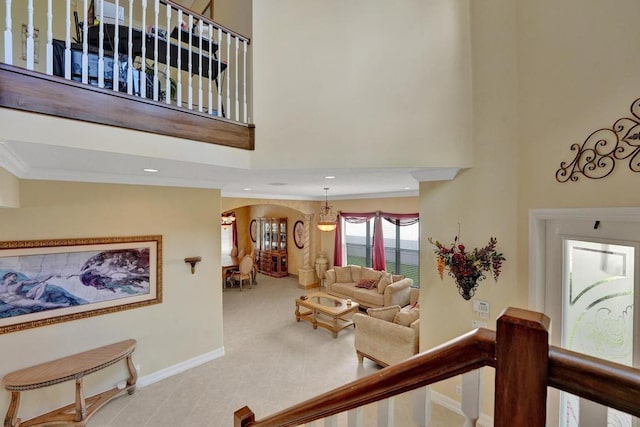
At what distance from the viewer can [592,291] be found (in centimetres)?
195

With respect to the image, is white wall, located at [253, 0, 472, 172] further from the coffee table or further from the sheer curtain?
the sheer curtain

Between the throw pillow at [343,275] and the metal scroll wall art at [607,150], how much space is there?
5648mm

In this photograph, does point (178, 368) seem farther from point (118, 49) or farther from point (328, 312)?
point (118, 49)

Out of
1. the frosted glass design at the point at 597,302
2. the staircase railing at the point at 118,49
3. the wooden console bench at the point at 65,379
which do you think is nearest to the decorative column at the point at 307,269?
the wooden console bench at the point at 65,379

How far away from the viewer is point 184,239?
12.9 feet

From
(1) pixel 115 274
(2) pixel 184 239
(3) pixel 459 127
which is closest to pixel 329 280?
(2) pixel 184 239

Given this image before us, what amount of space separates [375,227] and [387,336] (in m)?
3.79

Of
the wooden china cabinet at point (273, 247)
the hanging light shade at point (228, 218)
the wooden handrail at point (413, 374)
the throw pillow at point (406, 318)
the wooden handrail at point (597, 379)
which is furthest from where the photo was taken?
the hanging light shade at point (228, 218)

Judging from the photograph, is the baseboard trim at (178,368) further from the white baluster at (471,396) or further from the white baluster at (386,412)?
the white baluster at (471,396)

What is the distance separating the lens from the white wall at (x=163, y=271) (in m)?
2.85

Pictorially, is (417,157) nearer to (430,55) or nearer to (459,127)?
(459,127)

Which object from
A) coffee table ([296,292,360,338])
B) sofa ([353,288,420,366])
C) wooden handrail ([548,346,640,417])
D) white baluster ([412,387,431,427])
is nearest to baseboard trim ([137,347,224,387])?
coffee table ([296,292,360,338])

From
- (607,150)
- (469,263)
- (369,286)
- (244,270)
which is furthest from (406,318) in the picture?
(244,270)

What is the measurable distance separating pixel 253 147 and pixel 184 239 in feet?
6.74
